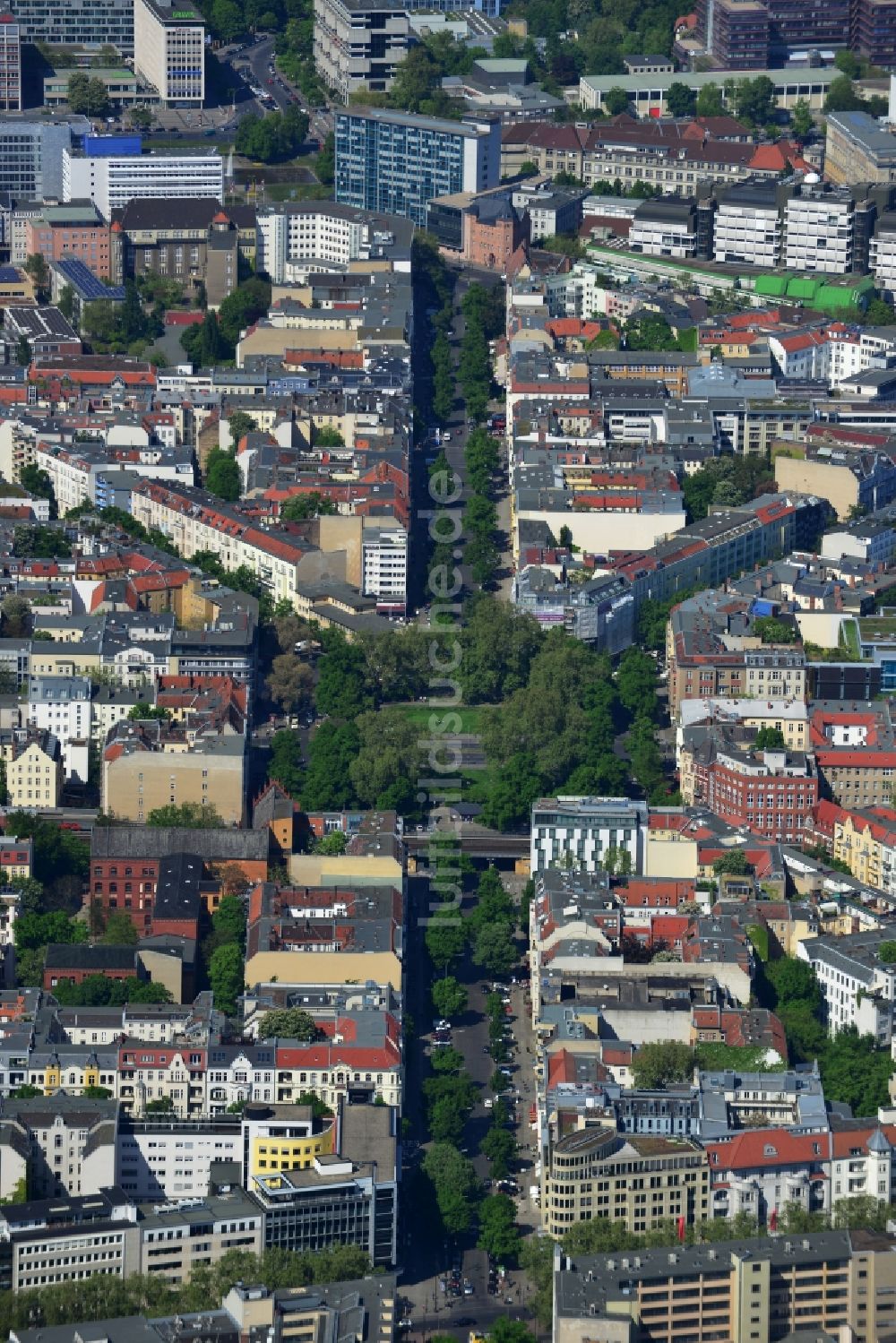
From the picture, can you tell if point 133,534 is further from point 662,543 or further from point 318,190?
point 318,190

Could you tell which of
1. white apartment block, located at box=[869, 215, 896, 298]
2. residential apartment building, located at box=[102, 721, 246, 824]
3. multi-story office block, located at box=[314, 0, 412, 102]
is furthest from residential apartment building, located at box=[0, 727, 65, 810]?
multi-story office block, located at box=[314, 0, 412, 102]

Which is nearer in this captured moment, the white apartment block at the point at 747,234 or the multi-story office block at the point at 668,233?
the white apartment block at the point at 747,234

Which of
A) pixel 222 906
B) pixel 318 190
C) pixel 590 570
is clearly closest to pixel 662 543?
pixel 590 570

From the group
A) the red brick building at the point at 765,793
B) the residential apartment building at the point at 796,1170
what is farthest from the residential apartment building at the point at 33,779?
the residential apartment building at the point at 796,1170

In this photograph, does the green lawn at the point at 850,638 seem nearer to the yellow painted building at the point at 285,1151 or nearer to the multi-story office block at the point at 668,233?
the yellow painted building at the point at 285,1151

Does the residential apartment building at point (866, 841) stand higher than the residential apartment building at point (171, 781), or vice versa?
the residential apartment building at point (171, 781)

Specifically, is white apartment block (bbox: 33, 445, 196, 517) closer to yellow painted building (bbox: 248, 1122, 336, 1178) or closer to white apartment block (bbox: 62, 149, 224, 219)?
white apartment block (bbox: 62, 149, 224, 219)
